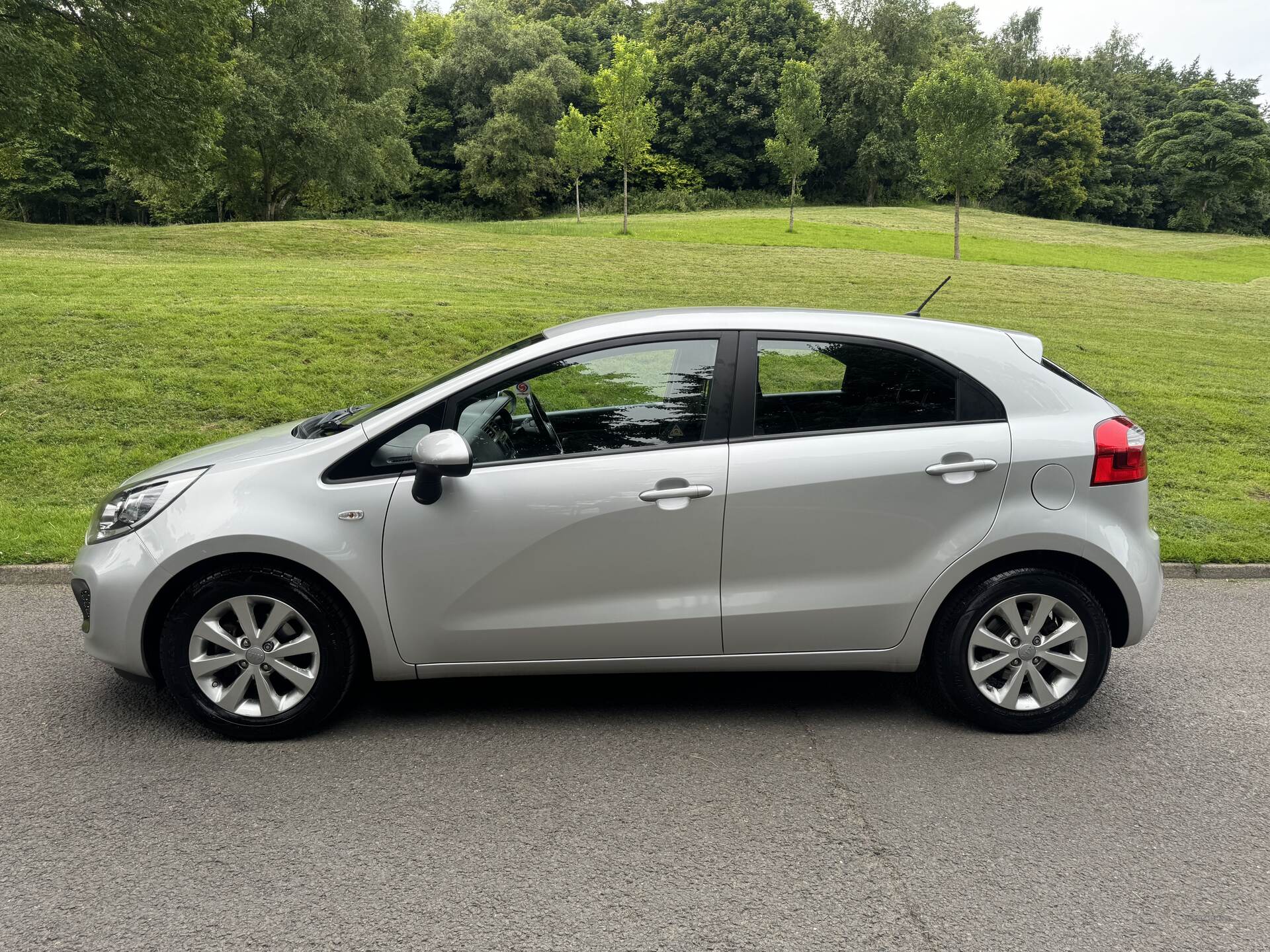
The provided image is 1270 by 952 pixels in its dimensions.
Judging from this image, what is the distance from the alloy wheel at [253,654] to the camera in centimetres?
385

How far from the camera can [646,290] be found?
69.4 feet

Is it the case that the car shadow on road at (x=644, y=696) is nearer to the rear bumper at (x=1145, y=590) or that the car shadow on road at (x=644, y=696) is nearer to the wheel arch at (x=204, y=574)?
the wheel arch at (x=204, y=574)

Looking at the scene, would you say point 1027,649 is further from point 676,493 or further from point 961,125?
point 961,125

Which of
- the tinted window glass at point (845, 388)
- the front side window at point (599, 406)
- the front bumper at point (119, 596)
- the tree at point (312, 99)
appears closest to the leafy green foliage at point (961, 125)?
the tree at point (312, 99)

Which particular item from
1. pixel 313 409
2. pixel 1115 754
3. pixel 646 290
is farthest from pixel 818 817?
pixel 646 290

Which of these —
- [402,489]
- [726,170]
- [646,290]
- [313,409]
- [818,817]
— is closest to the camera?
[818,817]

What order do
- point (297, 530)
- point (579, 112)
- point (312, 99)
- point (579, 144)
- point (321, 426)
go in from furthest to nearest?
point (579, 112), point (579, 144), point (312, 99), point (321, 426), point (297, 530)

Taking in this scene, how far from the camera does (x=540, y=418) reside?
159 inches

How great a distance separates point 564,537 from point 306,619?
105 centimetres

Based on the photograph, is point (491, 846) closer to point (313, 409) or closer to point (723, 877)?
point (723, 877)

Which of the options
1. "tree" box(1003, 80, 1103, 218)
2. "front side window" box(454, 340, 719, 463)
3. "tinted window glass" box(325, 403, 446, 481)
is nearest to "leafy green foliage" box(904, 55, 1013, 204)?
"front side window" box(454, 340, 719, 463)

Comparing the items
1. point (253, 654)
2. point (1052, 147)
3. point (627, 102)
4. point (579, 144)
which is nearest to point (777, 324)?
point (253, 654)

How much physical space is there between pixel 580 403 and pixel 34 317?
11.5 metres

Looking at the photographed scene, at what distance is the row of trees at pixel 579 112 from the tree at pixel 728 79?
20 centimetres
